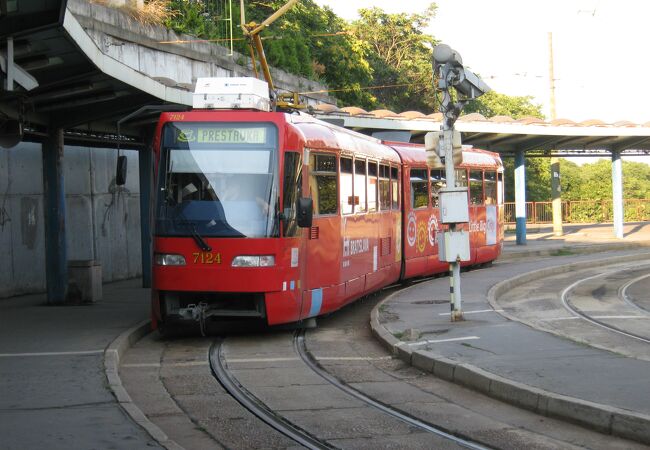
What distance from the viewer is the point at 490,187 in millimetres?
27297

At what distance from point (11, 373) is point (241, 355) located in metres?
3.14

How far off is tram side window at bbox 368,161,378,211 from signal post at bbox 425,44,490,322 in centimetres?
281

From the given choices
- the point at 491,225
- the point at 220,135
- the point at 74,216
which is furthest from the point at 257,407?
the point at 491,225

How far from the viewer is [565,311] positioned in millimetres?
17438

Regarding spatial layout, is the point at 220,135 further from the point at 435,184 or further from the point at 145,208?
the point at 435,184

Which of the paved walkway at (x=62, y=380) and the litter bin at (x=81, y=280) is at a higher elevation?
the litter bin at (x=81, y=280)

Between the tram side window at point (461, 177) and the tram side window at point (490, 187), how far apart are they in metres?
1.90

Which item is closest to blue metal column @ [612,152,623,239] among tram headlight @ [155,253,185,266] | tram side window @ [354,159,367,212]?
tram side window @ [354,159,367,212]

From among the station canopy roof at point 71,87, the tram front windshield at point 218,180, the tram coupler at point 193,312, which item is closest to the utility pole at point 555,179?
the station canopy roof at point 71,87

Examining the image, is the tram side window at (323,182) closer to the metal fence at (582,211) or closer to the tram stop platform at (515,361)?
the tram stop platform at (515,361)

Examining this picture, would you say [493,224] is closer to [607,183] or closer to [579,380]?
[579,380]

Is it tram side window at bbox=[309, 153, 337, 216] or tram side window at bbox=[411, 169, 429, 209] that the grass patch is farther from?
tram side window at bbox=[309, 153, 337, 216]

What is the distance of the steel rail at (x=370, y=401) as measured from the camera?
7691mm

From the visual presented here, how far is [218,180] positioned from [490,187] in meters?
15.6
